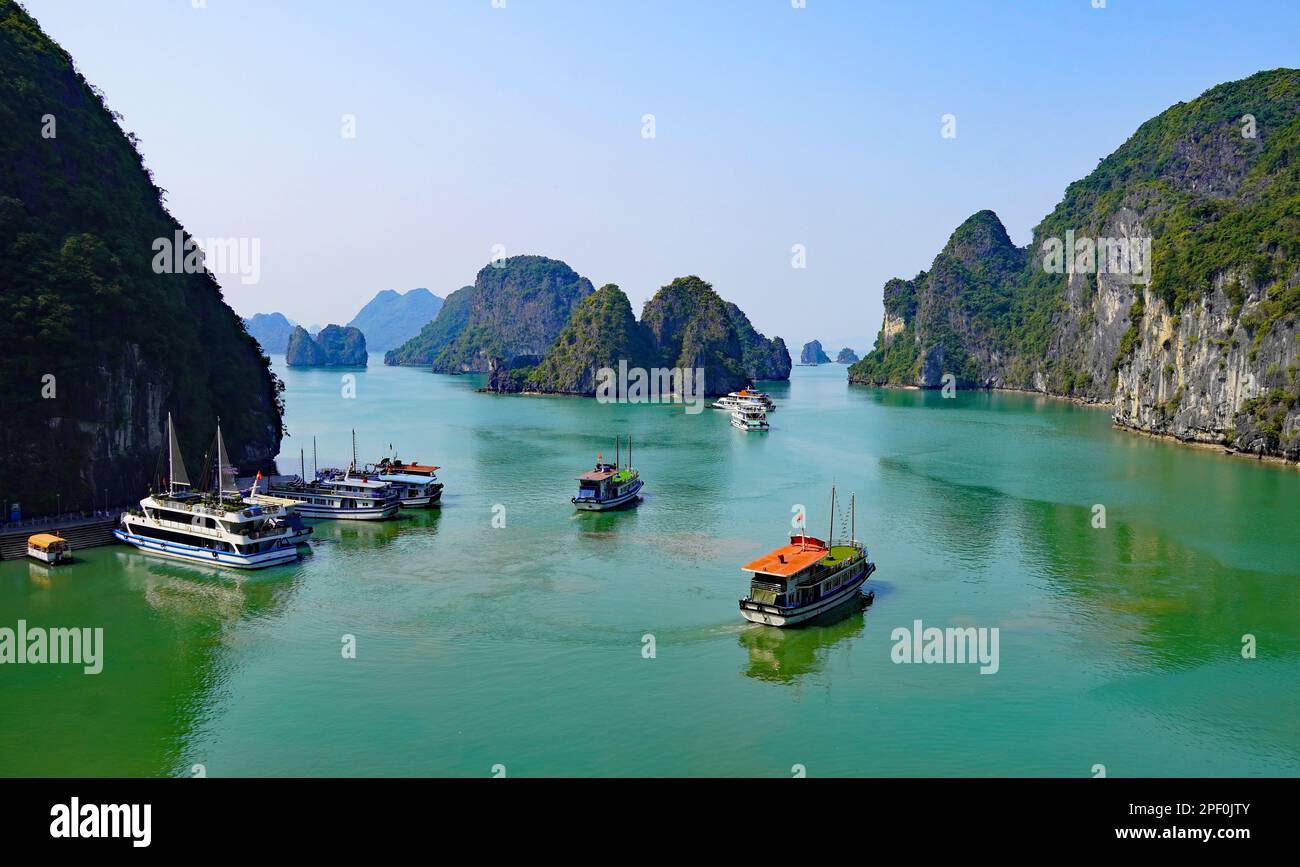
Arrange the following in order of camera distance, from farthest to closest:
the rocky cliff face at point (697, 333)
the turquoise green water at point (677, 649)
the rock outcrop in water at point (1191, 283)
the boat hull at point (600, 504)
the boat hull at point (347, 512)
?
the rocky cliff face at point (697, 333) → the rock outcrop in water at point (1191, 283) → the boat hull at point (600, 504) → the boat hull at point (347, 512) → the turquoise green water at point (677, 649)

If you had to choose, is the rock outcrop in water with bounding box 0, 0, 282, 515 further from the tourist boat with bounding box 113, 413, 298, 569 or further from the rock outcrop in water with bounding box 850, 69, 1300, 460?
the rock outcrop in water with bounding box 850, 69, 1300, 460

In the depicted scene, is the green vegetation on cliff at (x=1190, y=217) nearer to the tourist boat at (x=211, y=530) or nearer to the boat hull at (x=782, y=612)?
the boat hull at (x=782, y=612)

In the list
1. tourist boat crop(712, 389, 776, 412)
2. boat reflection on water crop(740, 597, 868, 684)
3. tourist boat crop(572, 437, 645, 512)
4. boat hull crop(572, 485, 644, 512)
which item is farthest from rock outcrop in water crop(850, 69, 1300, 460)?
boat reflection on water crop(740, 597, 868, 684)

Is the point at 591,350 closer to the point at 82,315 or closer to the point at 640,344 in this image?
the point at 640,344

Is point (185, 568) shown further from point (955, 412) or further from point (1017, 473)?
point (955, 412)

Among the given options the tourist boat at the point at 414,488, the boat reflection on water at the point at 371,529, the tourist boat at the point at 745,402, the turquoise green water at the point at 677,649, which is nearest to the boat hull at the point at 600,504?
the turquoise green water at the point at 677,649

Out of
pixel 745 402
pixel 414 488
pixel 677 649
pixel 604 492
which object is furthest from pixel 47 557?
pixel 745 402
